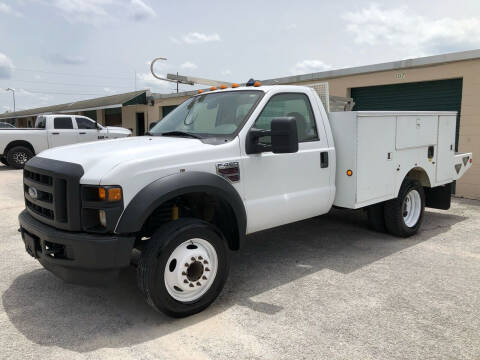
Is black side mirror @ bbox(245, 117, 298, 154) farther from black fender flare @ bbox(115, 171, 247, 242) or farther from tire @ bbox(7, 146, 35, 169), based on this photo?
tire @ bbox(7, 146, 35, 169)

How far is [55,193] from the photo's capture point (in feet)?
10.8

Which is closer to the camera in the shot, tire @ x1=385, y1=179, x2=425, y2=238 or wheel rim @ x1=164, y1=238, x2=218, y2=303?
wheel rim @ x1=164, y1=238, x2=218, y2=303

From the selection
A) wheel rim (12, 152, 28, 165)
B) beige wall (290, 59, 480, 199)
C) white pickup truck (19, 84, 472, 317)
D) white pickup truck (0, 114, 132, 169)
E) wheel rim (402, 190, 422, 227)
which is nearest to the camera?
white pickup truck (19, 84, 472, 317)

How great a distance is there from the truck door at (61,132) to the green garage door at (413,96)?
10382 millimetres

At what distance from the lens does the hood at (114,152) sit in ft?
10.5

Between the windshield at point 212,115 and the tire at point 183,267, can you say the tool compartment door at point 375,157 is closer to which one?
the windshield at point 212,115

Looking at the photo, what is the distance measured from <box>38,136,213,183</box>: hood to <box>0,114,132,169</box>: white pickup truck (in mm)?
12521

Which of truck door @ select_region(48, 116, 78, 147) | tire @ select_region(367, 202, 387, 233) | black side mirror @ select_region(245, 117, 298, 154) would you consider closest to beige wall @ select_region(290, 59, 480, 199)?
tire @ select_region(367, 202, 387, 233)

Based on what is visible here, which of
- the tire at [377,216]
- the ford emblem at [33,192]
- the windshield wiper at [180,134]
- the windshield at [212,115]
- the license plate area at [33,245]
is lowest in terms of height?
the tire at [377,216]

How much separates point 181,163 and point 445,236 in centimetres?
442

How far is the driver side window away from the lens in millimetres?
4211

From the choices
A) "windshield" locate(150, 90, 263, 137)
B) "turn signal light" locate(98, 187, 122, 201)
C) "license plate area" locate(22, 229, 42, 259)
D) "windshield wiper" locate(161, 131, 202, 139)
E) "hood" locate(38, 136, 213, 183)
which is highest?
"windshield" locate(150, 90, 263, 137)

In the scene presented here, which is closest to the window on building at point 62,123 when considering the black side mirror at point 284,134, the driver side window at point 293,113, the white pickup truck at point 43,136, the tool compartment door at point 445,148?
the white pickup truck at point 43,136

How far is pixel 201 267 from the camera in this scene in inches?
140
